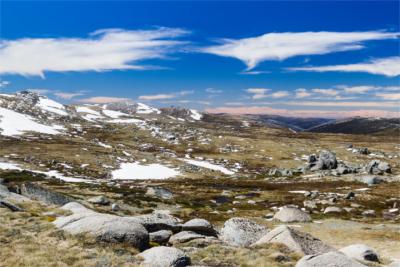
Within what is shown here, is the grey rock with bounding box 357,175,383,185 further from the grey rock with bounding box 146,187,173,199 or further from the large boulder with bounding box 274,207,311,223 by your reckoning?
the large boulder with bounding box 274,207,311,223

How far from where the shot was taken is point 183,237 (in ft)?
86.5

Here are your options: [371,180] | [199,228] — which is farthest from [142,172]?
[199,228]

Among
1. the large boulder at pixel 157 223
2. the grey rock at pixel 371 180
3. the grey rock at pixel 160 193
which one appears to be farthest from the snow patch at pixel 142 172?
the large boulder at pixel 157 223

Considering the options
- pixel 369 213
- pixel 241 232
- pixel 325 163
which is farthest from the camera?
pixel 325 163

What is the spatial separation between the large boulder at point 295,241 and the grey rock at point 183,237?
4258 millimetres

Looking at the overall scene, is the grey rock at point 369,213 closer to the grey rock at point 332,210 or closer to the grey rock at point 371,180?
the grey rock at point 332,210

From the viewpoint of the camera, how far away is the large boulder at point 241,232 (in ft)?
92.0

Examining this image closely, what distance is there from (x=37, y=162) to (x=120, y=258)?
11007 centimetres

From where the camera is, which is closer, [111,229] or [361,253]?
[111,229]

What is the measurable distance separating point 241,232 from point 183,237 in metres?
4.74

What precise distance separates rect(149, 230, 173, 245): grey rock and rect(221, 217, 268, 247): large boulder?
4.42 metres

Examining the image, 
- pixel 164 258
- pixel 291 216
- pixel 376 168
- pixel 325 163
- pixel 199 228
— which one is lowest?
pixel 376 168

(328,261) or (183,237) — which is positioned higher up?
(328,261)

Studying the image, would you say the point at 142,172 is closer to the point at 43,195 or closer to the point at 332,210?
the point at 332,210
